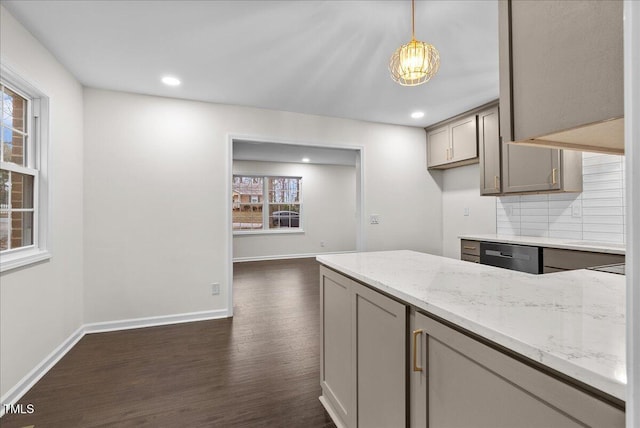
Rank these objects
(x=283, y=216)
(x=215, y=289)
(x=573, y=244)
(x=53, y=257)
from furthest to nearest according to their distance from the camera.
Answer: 1. (x=283, y=216)
2. (x=215, y=289)
3. (x=573, y=244)
4. (x=53, y=257)

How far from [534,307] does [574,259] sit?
7.47 feet

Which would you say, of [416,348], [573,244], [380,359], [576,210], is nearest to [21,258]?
[380,359]

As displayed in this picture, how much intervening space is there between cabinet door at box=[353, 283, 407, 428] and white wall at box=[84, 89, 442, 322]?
8.37ft

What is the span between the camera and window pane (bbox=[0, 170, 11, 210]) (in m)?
2.04

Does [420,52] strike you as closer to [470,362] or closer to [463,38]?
[463,38]

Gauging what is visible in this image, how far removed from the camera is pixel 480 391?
2.57ft

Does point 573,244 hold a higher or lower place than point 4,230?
lower

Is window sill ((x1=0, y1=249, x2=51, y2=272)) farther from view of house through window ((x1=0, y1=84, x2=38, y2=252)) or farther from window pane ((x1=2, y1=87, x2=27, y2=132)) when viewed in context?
window pane ((x1=2, y1=87, x2=27, y2=132))

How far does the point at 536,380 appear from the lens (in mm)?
635

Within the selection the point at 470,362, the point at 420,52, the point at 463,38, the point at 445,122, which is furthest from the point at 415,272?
the point at 445,122

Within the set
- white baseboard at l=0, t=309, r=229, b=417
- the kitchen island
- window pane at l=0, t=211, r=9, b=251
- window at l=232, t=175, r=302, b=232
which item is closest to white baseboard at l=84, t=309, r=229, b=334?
white baseboard at l=0, t=309, r=229, b=417

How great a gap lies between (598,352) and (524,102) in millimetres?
611

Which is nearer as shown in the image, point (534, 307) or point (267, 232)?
point (534, 307)

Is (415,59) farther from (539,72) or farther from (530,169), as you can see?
(530,169)
